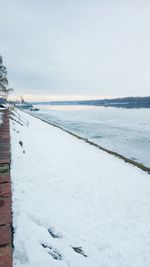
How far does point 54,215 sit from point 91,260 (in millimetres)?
1460

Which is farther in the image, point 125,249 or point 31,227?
point 125,249

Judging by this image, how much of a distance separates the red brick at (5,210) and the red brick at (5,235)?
0.41ft

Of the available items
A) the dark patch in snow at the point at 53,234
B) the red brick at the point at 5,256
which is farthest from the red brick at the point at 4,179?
the red brick at the point at 5,256

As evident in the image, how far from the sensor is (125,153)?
16812 mm

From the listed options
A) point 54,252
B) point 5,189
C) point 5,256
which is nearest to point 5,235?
point 5,256

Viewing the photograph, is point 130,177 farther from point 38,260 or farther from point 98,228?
point 38,260

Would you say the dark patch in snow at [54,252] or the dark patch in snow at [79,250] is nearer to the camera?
the dark patch in snow at [54,252]

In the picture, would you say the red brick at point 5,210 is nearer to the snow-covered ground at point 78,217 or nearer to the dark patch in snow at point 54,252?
the snow-covered ground at point 78,217

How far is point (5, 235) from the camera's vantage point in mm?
3418

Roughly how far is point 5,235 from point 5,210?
69 cm

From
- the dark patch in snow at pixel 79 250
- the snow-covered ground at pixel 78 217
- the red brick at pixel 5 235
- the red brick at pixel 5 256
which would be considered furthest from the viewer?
the dark patch in snow at pixel 79 250

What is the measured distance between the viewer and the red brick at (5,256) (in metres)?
2.91

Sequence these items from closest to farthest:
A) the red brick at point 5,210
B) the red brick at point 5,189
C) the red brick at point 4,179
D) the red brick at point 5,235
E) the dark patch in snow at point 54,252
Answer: the red brick at point 5,235 → the red brick at point 5,210 → the dark patch in snow at point 54,252 → the red brick at point 5,189 → the red brick at point 4,179

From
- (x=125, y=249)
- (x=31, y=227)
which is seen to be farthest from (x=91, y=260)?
(x=31, y=227)
